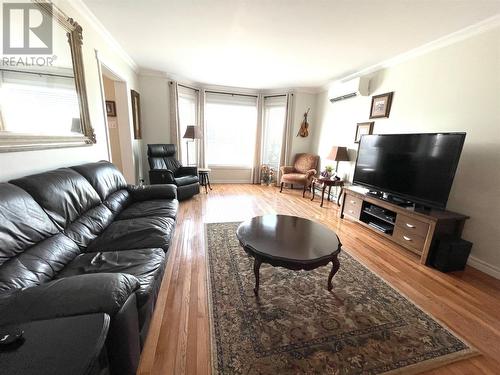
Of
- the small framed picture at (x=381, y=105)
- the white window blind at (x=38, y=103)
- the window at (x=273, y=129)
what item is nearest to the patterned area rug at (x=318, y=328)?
the white window blind at (x=38, y=103)

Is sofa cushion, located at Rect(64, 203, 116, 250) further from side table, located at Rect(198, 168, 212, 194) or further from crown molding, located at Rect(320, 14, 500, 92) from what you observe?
crown molding, located at Rect(320, 14, 500, 92)

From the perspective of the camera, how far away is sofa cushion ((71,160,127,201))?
1.98 metres

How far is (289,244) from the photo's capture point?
1.63 meters

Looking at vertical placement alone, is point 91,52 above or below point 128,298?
above

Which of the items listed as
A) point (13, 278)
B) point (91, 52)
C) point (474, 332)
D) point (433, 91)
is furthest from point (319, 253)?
point (91, 52)

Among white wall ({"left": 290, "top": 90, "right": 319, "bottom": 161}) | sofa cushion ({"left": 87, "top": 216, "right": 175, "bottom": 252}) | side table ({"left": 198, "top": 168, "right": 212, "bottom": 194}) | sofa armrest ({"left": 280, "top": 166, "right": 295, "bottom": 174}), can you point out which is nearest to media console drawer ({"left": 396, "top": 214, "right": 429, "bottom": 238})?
sofa cushion ({"left": 87, "top": 216, "right": 175, "bottom": 252})

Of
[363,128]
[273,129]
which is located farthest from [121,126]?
[363,128]

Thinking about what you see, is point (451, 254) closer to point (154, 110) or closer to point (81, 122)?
point (81, 122)

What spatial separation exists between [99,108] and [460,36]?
419 cm

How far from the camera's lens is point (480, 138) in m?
2.18

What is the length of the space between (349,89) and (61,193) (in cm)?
427

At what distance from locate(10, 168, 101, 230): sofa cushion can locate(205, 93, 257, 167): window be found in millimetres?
3766

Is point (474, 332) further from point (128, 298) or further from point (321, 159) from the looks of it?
point (321, 159)

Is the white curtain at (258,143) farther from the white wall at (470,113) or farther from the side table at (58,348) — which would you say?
the side table at (58,348)
